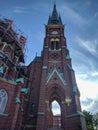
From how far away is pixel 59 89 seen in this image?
21.3 meters

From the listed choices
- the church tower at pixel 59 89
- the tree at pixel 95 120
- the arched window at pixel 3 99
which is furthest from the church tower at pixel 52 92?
the tree at pixel 95 120

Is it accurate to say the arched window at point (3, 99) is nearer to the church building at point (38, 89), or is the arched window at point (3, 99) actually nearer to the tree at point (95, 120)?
the church building at point (38, 89)

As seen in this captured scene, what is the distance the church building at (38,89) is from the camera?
15891 millimetres

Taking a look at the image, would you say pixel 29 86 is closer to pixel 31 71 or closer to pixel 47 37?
pixel 31 71

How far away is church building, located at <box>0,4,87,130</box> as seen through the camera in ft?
52.1

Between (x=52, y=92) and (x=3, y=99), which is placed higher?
(x=52, y=92)

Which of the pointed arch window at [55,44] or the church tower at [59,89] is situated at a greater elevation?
the pointed arch window at [55,44]

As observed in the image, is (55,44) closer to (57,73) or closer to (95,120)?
(57,73)

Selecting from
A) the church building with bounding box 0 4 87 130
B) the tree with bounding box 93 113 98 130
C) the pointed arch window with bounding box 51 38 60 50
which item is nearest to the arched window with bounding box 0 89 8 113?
the church building with bounding box 0 4 87 130

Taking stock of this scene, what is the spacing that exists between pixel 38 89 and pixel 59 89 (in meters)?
3.96

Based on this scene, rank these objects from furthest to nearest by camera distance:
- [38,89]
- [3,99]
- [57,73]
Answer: [57,73]
[38,89]
[3,99]

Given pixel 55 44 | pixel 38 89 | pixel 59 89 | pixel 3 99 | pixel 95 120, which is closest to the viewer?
pixel 3 99

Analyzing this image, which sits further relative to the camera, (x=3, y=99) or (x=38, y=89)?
(x=38, y=89)

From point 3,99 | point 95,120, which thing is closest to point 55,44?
point 3,99
